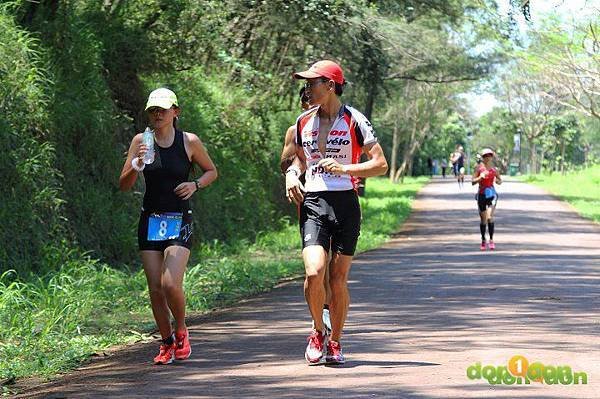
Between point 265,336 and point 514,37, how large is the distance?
16.6 m

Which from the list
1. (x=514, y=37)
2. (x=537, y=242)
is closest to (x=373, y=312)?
(x=537, y=242)

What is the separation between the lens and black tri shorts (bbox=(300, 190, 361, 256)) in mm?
9102

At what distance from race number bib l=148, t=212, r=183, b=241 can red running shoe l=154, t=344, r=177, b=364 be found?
0.82 meters

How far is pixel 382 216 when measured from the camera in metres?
33.4

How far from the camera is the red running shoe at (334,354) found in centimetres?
903

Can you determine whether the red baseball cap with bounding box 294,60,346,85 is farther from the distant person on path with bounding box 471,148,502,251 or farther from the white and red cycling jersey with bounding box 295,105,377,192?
the distant person on path with bounding box 471,148,502,251

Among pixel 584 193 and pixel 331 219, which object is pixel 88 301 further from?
pixel 584 193

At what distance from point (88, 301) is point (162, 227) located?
3961mm

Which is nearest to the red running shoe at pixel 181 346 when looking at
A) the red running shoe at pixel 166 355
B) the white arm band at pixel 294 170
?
the red running shoe at pixel 166 355

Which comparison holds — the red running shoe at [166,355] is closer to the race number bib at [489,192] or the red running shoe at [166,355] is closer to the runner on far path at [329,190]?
the runner on far path at [329,190]

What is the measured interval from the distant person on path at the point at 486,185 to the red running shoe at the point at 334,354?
13379 millimetres

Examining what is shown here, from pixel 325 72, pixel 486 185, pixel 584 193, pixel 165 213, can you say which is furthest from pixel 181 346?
pixel 584 193

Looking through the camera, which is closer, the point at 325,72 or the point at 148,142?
the point at 325,72

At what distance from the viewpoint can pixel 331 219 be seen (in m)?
9.12
